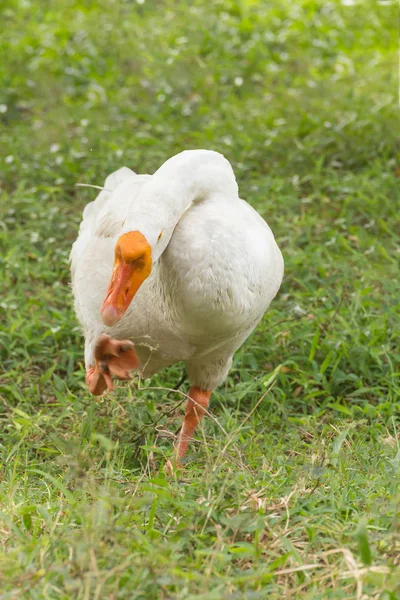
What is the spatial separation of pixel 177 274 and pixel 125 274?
1.11 feet

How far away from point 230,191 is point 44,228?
252 centimetres

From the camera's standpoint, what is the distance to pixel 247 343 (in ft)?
16.6

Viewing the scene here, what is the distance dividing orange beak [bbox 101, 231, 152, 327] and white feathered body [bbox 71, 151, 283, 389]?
111 millimetres

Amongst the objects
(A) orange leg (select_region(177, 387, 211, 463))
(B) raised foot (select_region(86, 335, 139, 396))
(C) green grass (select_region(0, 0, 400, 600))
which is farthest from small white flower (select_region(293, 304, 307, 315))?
(B) raised foot (select_region(86, 335, 139, 396))

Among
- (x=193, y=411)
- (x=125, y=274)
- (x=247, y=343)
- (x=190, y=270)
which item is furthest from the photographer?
(x=247, y=343)

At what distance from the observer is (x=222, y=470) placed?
3492 millimetres

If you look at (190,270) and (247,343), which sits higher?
(190,270)

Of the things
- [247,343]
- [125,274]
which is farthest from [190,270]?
[247,343]

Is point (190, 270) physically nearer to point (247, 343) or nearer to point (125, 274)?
point (125, 274)

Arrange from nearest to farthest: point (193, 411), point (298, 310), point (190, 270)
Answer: point (190, 270), point (193, 411), point (298, 310)

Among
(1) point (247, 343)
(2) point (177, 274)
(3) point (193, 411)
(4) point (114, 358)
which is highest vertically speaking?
(2) point (177, 274)

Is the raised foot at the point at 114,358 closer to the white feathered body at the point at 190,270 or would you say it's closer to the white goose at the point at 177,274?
the white goose at the point at 177,274

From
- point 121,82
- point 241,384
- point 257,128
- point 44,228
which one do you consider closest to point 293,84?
point 257,128

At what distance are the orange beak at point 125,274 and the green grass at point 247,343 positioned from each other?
1.68 feet
